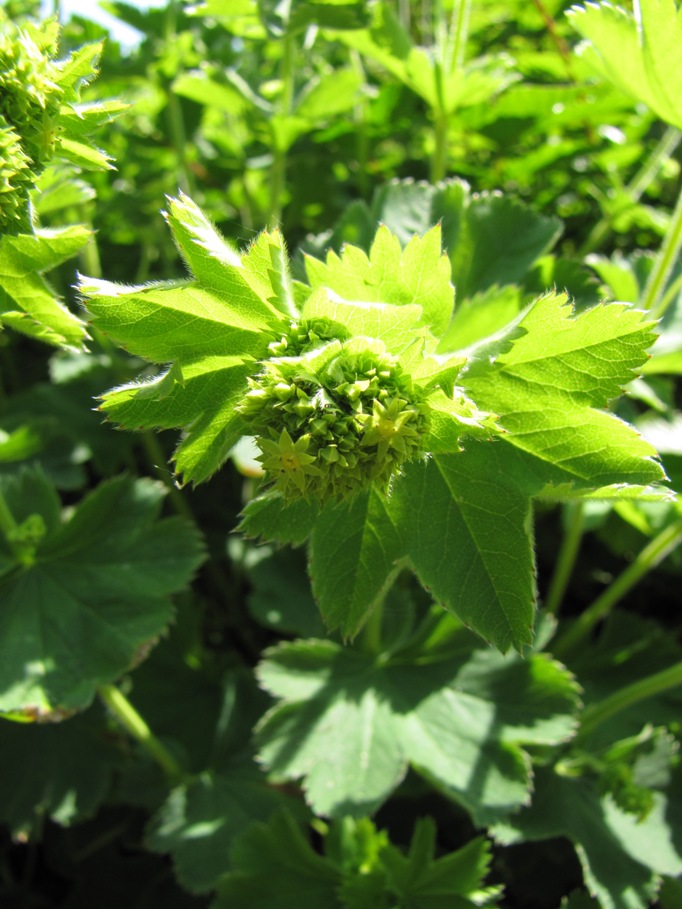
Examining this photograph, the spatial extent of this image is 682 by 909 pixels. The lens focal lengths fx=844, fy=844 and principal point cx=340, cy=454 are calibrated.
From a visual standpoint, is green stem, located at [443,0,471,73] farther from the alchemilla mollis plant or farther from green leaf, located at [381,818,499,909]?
green leaf, located at [381,818,499,909]

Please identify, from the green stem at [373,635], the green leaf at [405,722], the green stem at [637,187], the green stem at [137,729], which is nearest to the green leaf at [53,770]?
the green stem at [137,729]

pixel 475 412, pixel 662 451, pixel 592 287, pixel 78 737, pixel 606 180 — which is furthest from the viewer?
pixel 606 180

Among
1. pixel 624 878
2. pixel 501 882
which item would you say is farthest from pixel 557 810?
pixel 501 882

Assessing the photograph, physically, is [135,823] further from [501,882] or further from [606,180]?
[606,180]

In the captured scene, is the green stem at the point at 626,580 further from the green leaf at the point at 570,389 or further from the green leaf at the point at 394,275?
the green leaf at the point at 394,275

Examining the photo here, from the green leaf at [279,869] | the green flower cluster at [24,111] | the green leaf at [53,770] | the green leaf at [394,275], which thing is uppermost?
the green flower cluster at [24,111]

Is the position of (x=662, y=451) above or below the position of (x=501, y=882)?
above

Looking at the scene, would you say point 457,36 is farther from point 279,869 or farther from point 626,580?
point 279,869
